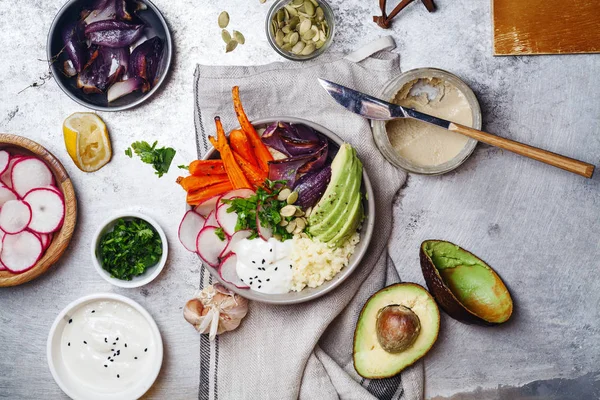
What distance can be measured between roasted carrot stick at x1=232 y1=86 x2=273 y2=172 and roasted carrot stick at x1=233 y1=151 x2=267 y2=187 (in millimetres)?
27

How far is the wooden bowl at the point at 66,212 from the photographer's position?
165 centimetres

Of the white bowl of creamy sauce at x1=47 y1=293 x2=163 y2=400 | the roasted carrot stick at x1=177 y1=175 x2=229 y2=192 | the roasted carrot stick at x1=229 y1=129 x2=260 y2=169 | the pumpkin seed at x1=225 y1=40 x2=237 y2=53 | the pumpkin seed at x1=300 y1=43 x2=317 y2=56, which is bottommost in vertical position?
the white bowl of creamy sauce at x1=47 y1=293 x2=163 y2=400

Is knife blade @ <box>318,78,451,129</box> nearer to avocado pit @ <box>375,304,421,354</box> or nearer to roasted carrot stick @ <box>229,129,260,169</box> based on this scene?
roasted carrot stick @ <box>229,129,260,169</box>

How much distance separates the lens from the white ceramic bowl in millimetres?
1661

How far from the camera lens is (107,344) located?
1.70 m

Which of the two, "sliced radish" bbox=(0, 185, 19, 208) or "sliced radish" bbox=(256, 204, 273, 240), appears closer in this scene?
"sliced radish" bbox=(256, 204, 273, 240)

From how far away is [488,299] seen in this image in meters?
1.69

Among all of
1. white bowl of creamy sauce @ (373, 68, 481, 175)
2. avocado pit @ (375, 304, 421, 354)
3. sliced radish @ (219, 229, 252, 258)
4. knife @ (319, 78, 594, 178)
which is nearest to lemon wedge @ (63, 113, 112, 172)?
sliced radish @ (219, 229, 252, 258)

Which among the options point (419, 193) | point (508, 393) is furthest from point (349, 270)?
point (508, 393)

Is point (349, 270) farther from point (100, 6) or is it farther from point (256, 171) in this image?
point (100, 6)

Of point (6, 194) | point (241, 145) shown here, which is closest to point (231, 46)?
point (241, 145)

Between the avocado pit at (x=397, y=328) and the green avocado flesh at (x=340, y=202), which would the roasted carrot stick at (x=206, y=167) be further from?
the avocado pit at (x=397, y=328)

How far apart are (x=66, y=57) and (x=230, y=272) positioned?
84cm

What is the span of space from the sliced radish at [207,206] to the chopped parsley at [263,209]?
2.8 inches
